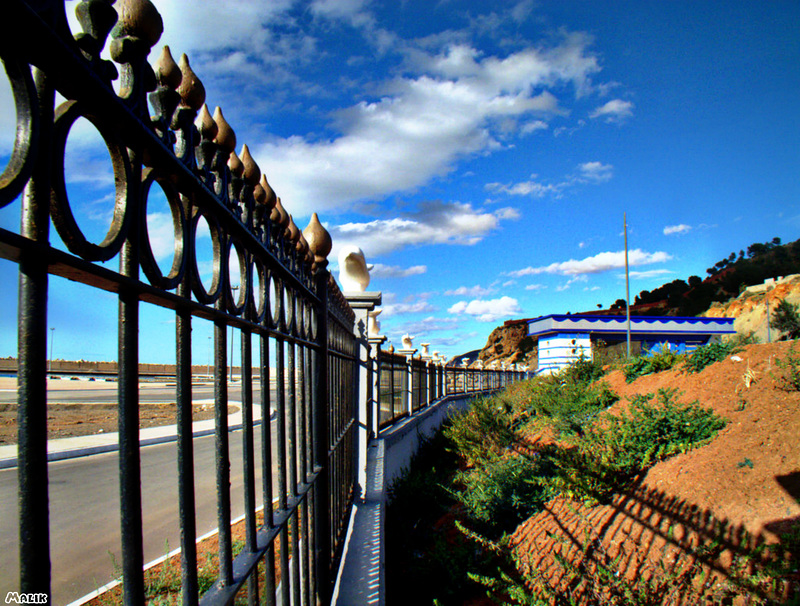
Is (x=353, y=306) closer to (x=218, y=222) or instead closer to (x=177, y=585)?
(x=177, y=585)

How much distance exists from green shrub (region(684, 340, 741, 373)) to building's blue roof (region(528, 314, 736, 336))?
952 inches

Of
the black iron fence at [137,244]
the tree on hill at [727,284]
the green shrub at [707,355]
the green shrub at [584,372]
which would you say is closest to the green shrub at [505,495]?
the green shrub at [707,355]

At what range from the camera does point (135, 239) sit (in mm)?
857

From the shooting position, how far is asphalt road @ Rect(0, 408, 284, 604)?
4.09 m

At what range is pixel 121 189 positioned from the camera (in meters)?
0.83

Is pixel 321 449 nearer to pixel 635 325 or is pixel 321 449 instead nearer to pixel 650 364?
pixel 650 364

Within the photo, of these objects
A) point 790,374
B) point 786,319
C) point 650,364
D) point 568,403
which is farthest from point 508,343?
point 790,374

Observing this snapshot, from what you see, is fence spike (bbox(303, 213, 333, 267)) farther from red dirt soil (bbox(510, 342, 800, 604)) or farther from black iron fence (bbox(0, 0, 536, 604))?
red dirt soil (bbox(510, 342, 800, 604))

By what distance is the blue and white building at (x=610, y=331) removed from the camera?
3219 cm

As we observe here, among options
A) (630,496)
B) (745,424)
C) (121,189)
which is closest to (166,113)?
(121,189)

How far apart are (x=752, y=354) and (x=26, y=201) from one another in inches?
368

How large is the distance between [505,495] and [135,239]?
6316 mm

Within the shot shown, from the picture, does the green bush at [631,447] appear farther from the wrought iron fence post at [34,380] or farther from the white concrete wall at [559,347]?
the white concrete wall at [559,347]

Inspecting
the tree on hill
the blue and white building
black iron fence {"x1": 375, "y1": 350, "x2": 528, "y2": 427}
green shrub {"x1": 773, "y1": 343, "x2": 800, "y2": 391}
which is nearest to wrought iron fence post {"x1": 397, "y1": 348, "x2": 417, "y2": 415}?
black iron fence {"x1": 375, "y1": 350, "x2": 528, "y2": 427}
